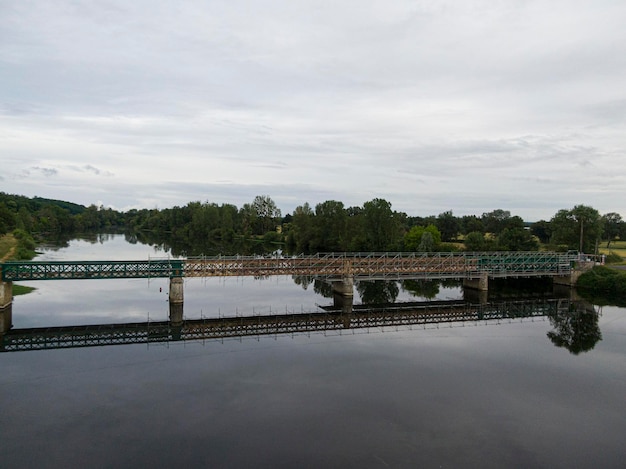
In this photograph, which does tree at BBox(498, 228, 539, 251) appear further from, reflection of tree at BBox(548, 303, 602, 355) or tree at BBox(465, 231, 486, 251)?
reflection of tree at BBox(548, 303, 602, 355)

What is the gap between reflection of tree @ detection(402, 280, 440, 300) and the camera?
56969 mm

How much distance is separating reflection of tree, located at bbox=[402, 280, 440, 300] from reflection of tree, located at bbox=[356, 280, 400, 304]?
169cm

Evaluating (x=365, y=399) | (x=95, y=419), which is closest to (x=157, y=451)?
(x=95, y=419)

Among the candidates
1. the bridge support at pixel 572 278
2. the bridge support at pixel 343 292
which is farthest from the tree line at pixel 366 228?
the bridge support at pixel 343 292

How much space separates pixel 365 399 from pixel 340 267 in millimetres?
28856

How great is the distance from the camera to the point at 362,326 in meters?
38.1

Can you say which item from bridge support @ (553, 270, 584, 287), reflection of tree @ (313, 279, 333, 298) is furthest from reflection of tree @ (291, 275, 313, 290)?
bridge support @ (553, 270, 584, 287)

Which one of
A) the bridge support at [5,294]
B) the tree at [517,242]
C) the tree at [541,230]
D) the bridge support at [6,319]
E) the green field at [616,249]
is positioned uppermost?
the tree at [541,230]

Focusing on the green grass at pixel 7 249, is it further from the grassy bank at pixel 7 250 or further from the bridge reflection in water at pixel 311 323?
the bridge reflection in water at pixel 311 323

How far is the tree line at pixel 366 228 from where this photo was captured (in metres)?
78.5

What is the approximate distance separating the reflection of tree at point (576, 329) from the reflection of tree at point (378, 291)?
54.5 feet

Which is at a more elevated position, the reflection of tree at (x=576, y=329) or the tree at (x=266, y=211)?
the tree at (x=266, y=211)

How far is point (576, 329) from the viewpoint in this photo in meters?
38.3

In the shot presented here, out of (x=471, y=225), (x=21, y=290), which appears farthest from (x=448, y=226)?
(x=21, y=290)
